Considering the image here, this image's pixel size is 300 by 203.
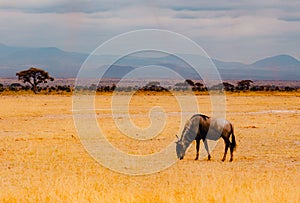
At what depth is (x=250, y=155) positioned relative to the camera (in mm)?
19438

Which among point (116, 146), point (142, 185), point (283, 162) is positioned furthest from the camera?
point (116, 146)

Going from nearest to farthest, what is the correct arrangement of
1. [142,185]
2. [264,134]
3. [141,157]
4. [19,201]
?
[19,201]
[142,185]
[141,157]
[264,134]

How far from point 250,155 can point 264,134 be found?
7.03 m

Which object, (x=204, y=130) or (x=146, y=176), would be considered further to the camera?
(x=204, y=130)

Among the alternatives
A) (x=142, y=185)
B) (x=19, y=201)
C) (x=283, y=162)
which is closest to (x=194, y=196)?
(x=19, y=201)

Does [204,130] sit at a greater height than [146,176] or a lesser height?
greater

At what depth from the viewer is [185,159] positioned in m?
18.5

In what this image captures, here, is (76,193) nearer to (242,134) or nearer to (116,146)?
(116,146)

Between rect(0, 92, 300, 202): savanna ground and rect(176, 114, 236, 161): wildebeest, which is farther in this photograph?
rect(176, 114, 236, 161): wildebeest

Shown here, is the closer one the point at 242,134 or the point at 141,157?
the point at 141,157

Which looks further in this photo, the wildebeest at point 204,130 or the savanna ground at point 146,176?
the wildebeest at point 204,130

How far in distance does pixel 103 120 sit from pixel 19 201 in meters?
25.3

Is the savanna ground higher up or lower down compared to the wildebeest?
lower down

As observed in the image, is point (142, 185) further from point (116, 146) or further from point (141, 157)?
point (116, 146)
